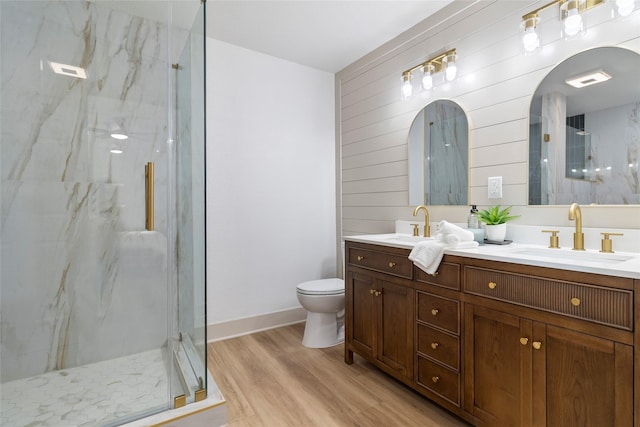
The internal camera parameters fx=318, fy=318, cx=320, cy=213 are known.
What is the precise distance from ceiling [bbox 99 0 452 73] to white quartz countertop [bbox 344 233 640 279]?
164 cm

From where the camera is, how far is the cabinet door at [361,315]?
2020mm

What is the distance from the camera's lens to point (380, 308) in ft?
6.38

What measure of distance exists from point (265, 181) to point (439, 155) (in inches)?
57.6

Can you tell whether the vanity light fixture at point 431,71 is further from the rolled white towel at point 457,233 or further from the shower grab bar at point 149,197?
the shower grab bar at point 149,197

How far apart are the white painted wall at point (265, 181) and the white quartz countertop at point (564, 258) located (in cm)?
136

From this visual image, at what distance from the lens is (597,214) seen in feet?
4.81

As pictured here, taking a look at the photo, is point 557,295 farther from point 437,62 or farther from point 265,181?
point 265,181

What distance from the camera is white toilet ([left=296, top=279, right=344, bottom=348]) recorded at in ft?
7.89

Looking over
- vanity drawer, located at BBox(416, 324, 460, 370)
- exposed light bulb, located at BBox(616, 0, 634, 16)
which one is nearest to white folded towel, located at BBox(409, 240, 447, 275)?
vanity drawer, located at BBox(416, 324, 460, 370)

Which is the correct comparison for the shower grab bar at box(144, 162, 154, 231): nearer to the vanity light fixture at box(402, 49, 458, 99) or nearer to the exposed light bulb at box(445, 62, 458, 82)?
the vanity light fixture at box(402, 49, 458, 99)

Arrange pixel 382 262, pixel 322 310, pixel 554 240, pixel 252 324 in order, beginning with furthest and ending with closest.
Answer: pixel 252 324 → pixel 322 310 → pixel 382 262 → pixel 554 240

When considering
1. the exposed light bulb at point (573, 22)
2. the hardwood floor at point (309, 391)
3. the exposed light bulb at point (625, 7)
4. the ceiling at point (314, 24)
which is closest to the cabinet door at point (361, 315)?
the hardwood floor at point (309, 391)

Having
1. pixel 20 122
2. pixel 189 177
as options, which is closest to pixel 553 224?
pixel 189 177

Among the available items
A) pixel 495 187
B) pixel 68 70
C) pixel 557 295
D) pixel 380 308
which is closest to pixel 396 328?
pixel 380 308
